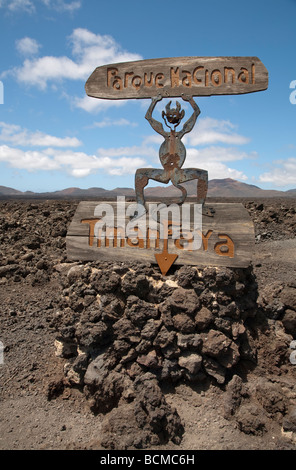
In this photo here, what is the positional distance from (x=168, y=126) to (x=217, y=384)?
2408 millimetres

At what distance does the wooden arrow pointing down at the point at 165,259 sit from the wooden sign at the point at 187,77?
1326 mm

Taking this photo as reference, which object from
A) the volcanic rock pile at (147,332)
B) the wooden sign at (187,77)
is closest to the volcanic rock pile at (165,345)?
the volcanic rock pile at (147,332)

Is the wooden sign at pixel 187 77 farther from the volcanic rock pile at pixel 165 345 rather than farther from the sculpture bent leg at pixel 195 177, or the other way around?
the volcanic rock pile at pixel 165 345

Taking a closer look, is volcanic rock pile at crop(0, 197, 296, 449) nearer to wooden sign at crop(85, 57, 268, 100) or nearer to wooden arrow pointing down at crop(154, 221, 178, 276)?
wooden arrow pointing down at crop(154, 221, 178, 276)

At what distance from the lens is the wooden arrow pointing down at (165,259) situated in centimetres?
343

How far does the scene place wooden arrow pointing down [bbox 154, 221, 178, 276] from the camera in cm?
343

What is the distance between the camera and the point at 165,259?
3438 millimetres

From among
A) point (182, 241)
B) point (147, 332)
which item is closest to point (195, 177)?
point (182, 241)

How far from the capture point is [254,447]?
269 cm

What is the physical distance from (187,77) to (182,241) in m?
1.59

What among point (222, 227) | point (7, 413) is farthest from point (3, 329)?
point (222, 227)

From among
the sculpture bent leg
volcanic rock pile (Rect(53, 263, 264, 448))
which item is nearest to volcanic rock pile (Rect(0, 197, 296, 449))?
volcanic rock pile (Rect(53, 263, 264, 448))
